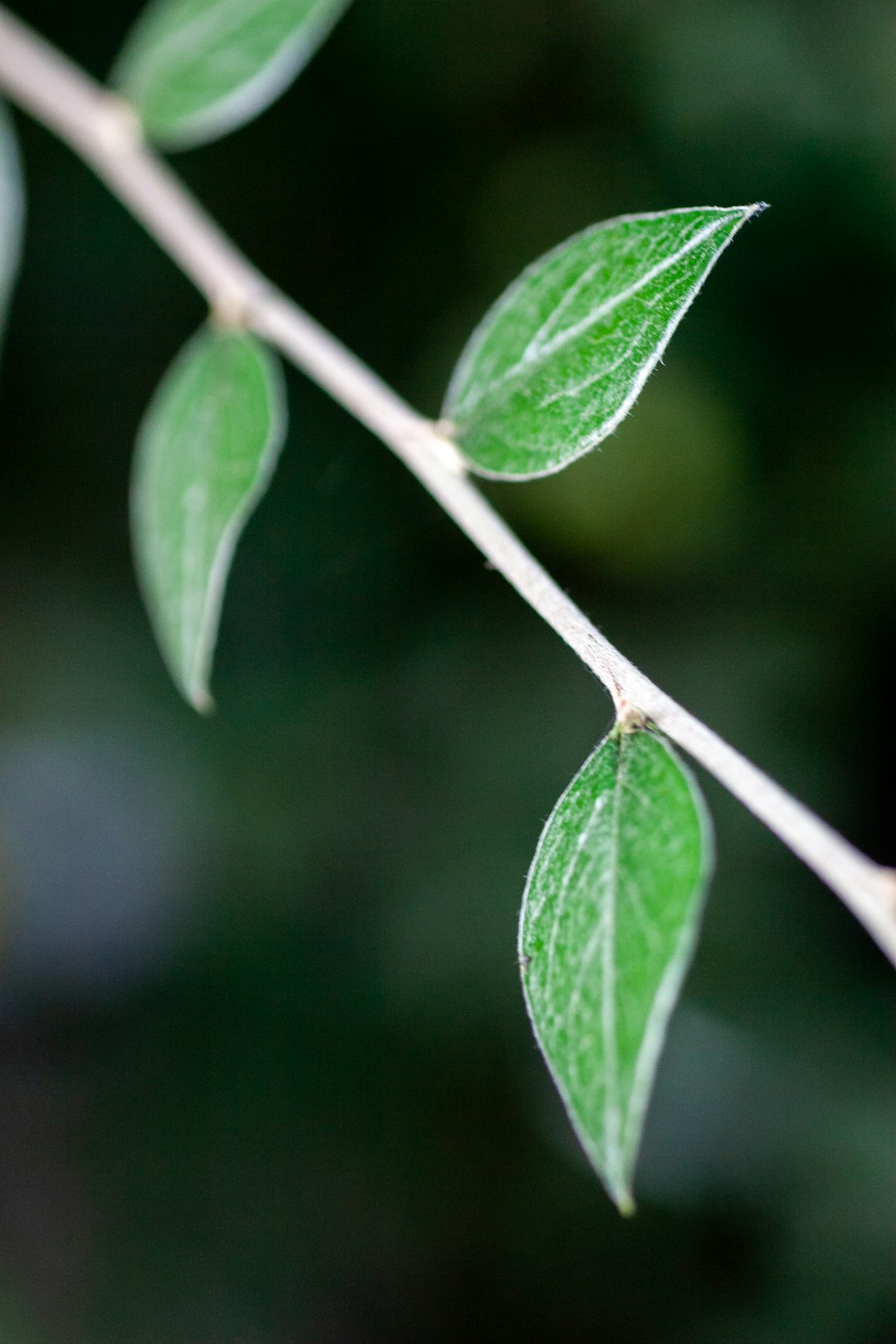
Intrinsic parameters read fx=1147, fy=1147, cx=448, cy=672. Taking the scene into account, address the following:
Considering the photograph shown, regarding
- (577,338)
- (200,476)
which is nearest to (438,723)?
(200,476)

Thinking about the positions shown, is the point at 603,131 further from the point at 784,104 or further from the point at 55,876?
the point at 55,876

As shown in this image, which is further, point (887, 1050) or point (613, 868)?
point (887, 1050)

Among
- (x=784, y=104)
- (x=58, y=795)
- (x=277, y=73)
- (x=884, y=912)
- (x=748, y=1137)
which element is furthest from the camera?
(x=58, y=795)

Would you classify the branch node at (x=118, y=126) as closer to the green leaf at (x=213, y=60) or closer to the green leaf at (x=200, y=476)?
the green leaf at (x=213, y=60)

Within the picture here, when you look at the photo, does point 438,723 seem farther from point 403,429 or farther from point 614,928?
point 614,928

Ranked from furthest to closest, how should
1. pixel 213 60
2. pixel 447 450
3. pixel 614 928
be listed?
pixel 213 60
pixel 447 450
pixel 614 928

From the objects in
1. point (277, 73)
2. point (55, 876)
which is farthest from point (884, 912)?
point (55, 876)
